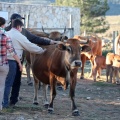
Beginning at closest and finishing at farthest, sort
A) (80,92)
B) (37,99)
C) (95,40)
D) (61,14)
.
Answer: (37,99)
(80,92)
(95,40)
(61,14)

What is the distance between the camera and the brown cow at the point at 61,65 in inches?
433

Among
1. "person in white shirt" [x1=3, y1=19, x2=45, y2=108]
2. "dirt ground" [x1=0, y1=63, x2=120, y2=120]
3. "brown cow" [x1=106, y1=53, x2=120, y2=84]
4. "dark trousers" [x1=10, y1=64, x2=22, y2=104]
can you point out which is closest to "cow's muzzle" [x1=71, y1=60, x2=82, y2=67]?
"person in white shirt" [x1=3, y1=19, x2=45, y2=108]

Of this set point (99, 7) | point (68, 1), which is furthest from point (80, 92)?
point (68, 1)

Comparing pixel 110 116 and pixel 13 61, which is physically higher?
pixel 13 61

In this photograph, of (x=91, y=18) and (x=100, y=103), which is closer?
(x=100, y=103)

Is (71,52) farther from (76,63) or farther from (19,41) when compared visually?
(19,41)

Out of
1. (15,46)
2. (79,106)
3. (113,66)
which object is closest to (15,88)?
(15,46)

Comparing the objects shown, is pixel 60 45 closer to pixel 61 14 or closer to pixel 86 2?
pixel 61 14

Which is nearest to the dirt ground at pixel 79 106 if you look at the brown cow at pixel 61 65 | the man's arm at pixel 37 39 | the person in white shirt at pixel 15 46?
the brown cow at pixel 61 65

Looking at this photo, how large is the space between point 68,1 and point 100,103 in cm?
3116

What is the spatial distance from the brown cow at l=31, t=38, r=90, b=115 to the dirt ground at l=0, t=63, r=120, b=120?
39 cm

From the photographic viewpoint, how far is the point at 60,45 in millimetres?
11070

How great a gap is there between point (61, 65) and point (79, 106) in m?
1.91

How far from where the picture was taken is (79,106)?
41.9 feet
